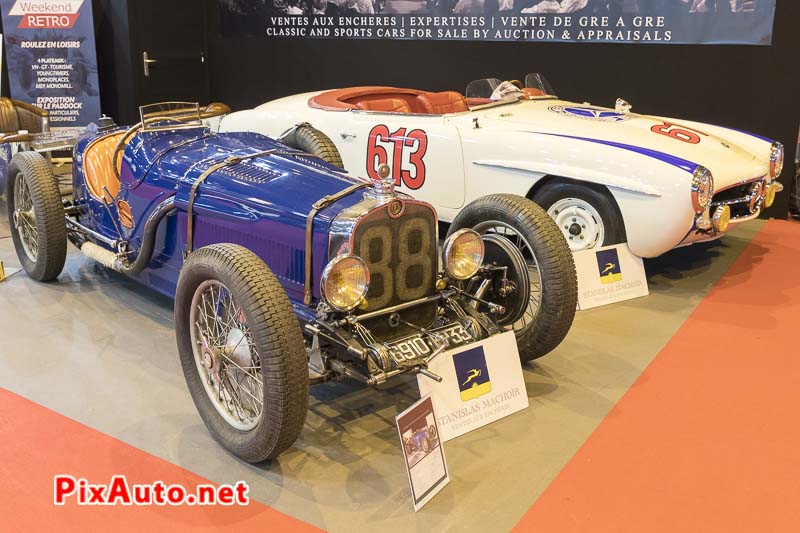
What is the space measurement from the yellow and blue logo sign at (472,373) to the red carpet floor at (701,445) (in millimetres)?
444

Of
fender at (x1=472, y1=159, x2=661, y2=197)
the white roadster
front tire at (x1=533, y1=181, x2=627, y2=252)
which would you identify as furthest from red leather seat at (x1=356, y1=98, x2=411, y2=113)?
front tire at (x1=533, y1=181, x2=627, y2=252)

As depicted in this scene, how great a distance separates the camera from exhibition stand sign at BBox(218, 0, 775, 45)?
261 inches

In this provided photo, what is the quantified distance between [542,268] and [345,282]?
977 millimetres

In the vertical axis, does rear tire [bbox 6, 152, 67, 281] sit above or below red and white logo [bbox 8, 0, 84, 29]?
below

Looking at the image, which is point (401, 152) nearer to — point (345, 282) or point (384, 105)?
point (384, 105)

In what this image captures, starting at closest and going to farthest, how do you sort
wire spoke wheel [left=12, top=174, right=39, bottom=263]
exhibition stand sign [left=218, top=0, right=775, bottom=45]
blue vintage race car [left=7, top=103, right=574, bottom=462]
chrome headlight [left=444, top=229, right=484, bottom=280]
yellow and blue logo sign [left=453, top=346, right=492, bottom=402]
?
blue vintage race car [left=7, top=103, right=574, bottom=462] < yellow and blue logo sign [left=453, top=346, right=492, bottom=402] < chrome headlight [left=444, top=229, right=484, bottom=280] < wire spoke wheel [left=12, top=174, right=39, bottom=263] < exhibition stand sign [left=218, top=0, right=775, bottom=45]

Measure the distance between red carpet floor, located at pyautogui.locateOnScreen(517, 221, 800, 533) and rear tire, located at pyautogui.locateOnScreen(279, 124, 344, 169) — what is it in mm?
2106

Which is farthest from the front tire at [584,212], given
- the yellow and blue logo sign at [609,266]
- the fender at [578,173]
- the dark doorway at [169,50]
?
the dark doorway at [169,50]

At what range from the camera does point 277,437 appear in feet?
8.53

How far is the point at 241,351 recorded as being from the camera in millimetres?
2822

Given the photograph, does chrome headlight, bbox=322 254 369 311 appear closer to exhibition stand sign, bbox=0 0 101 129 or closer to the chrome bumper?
the chrome bumper

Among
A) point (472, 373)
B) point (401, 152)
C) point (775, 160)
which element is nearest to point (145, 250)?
point (472, 373)

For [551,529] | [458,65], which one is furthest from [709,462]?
[458,65]

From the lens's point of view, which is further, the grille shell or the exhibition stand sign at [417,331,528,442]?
the grille shell
